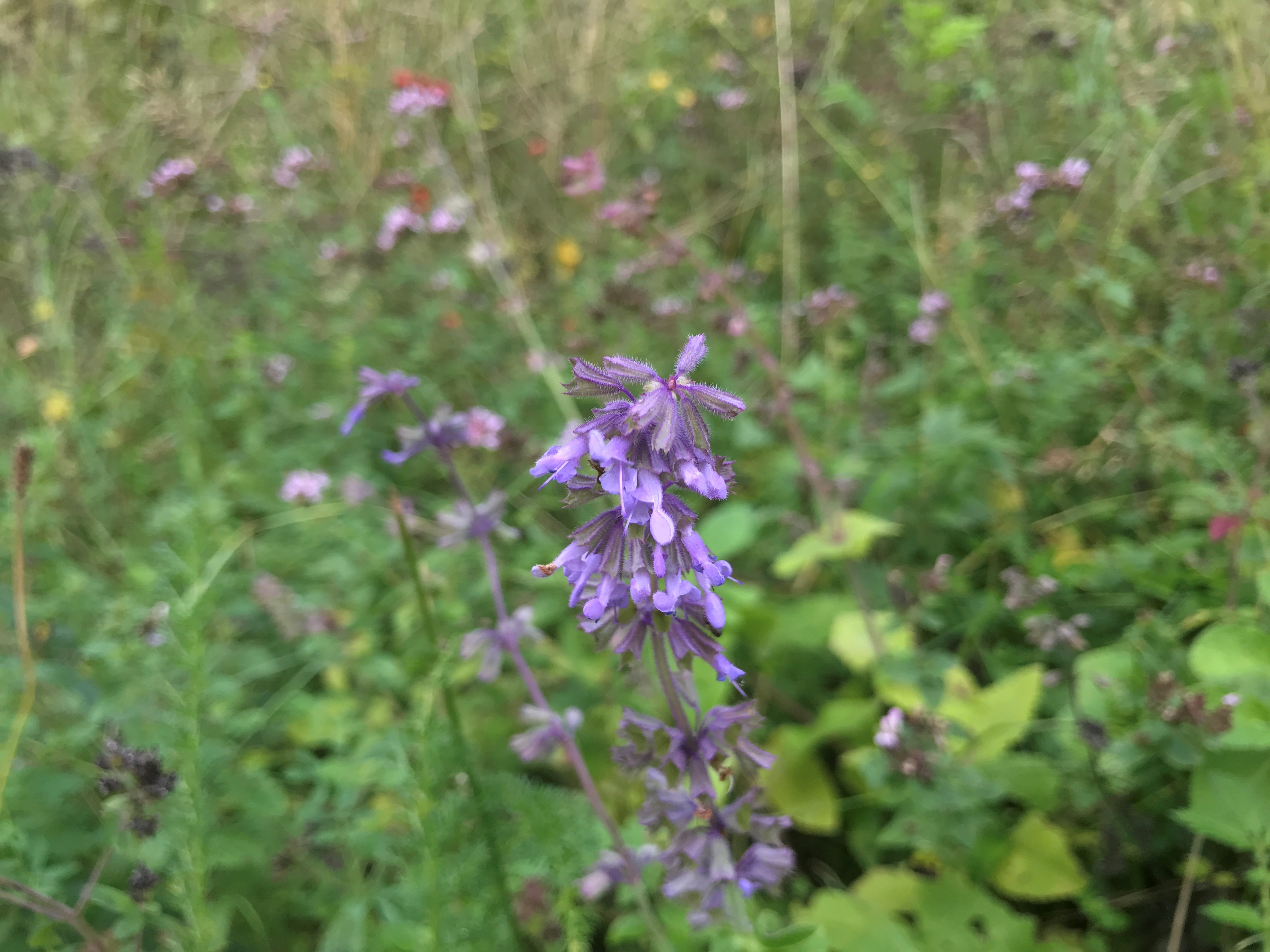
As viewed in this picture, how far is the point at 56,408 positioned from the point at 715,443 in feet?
10.6

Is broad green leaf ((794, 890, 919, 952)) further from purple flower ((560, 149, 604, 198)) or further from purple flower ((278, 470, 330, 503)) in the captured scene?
purple flower ((560, 149, 604, 198))

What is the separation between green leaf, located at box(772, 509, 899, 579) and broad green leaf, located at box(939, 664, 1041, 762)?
52 centimetres

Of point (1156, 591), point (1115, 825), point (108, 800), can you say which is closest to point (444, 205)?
point (108, 800)

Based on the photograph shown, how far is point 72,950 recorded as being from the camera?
1.67 meters

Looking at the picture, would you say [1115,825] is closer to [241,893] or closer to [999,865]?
[999,865]

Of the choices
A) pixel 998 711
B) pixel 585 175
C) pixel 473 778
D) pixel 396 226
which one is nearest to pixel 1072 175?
pixel 585 175

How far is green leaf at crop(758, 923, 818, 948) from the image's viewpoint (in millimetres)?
1344

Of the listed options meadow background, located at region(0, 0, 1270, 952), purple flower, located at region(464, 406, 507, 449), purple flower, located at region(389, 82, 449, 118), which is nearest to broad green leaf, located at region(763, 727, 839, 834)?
meadow background, located at region(0, 0, 1270, 952)

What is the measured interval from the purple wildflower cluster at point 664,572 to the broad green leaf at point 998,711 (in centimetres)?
105

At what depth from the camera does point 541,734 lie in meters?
1.54

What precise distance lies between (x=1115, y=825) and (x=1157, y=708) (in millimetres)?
396

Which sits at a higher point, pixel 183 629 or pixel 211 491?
pixel 211 491

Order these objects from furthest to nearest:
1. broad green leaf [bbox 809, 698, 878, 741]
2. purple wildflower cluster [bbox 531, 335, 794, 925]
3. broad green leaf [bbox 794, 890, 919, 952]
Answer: broad green leaf [bbox 809, 698, 878, 741] < broad green leaf [bbox 794, 890, 919, 952] < purple wildflower cluster [bbox 531, 335, 794, 925]

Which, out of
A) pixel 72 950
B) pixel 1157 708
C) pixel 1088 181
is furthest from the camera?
pixel 1088 181
